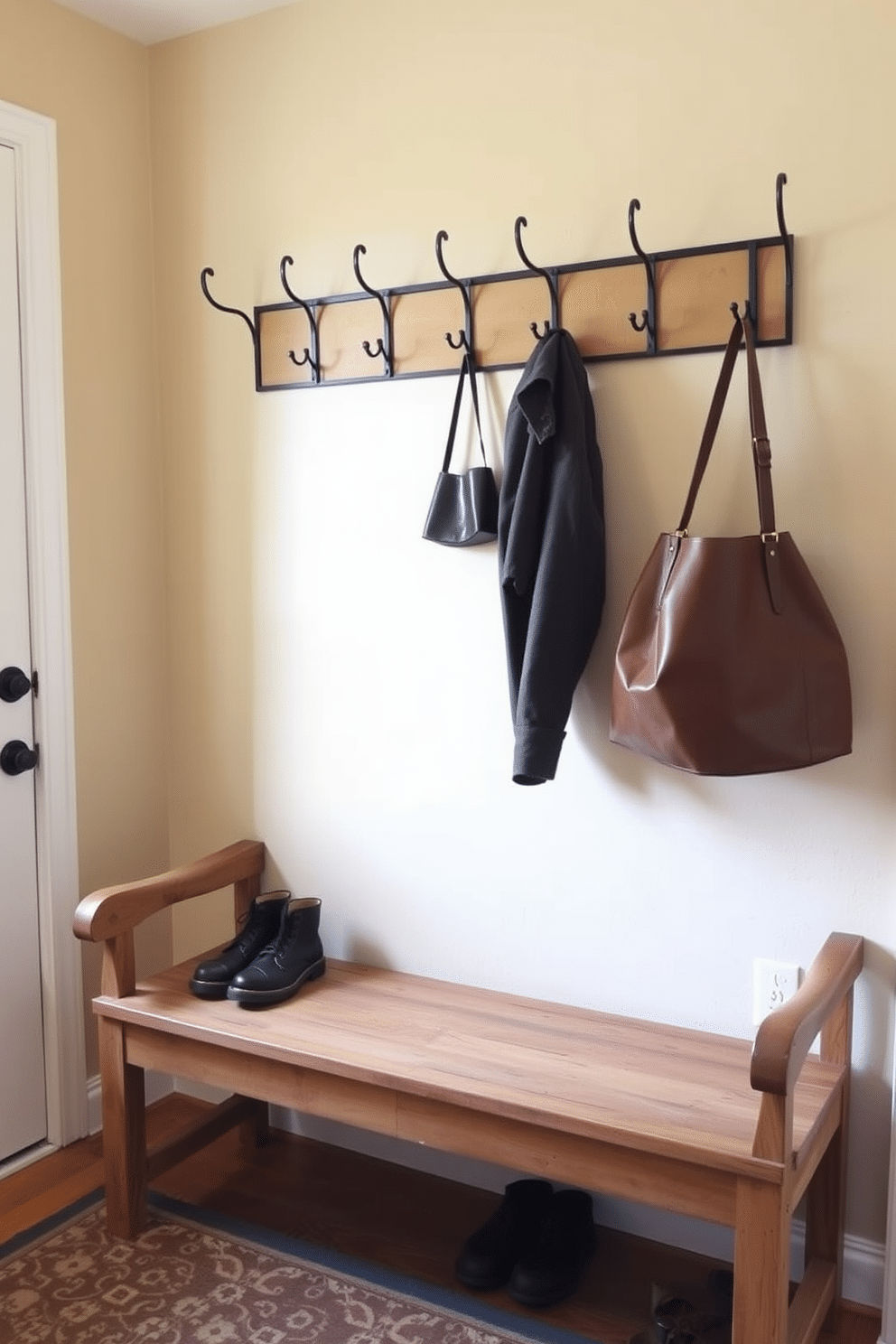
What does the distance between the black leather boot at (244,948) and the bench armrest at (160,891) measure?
11 cm

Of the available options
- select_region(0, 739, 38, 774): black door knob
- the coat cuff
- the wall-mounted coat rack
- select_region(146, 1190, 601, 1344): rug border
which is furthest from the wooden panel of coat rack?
select_region(146, 1190, 601, 1344): rug border

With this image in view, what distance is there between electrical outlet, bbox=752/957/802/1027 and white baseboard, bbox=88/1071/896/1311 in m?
0.39

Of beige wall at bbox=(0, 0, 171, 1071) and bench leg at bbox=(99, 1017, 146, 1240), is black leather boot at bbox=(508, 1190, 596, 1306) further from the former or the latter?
beige wall at bbox=(0, 0, 171, 1071)

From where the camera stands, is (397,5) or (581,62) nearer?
(581,62)

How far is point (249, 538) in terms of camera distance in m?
2.57

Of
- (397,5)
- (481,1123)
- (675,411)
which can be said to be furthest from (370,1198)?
(397,5)

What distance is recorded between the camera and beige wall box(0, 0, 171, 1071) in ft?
8.05

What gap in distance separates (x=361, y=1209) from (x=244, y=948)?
1.82 ft

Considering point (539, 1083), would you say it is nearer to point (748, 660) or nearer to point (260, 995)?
point (260, 995)

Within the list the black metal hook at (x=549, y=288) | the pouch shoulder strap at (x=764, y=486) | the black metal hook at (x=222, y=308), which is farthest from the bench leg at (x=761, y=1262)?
the black metal hook at (x=222, y=308)

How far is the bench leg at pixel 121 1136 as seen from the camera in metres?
2.23

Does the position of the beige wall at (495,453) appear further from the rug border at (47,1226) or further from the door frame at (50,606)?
the rug border at (47,1226)

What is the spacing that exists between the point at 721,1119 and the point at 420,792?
888mm

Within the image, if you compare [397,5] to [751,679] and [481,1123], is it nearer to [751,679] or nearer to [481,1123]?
[751,679]
